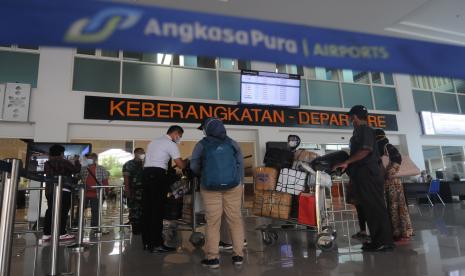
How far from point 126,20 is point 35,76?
25.8 ft

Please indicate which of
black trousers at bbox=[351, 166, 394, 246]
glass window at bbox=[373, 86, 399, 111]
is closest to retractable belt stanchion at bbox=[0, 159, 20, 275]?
black trousers at bbox=[351, 166, 394, 246]

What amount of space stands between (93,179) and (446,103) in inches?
551

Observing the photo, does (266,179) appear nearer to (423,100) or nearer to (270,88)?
(270,88)

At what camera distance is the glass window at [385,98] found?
12.2m

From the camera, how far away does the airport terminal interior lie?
2945 millimetres

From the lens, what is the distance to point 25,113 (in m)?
7.93

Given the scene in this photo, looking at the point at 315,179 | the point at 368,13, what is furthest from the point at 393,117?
the point at 315,179

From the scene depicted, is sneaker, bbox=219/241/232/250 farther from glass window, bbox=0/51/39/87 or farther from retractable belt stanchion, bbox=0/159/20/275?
glass window, bbox=0/51/39/87

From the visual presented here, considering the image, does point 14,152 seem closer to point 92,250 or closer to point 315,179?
point 92,250

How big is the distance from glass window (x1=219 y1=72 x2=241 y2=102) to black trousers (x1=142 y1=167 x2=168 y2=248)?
6.51m

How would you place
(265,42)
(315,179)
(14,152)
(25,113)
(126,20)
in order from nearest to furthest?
(126,20)
(265,42)
(315,179)
(25,113)
(14,152)

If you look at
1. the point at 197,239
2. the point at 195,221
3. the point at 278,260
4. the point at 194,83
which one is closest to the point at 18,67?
the point at 194,83

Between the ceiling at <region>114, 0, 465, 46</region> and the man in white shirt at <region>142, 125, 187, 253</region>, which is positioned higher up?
the ceiling at <region>114, 0, 465, 46</region>

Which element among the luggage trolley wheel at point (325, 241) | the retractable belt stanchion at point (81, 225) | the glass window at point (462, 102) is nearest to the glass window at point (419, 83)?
the glass window at point (462, 102)
